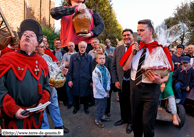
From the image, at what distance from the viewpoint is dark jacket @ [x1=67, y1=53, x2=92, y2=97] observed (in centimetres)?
386

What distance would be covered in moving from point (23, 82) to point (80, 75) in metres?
2.37

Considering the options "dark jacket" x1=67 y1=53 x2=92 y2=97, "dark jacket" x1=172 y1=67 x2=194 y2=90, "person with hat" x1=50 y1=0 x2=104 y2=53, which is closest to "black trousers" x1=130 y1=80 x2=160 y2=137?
"dark jacket" x1=67 y1=53 x2=92 y2=97

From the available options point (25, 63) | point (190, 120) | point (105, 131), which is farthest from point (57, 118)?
point (190, 120)

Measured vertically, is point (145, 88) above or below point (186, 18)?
below

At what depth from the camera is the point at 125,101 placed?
3.24 m

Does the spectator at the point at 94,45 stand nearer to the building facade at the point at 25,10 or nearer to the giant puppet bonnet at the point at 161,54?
the giant puppet bonnet at the point at 161,54

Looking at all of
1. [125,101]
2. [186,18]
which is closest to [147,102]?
[125,101]

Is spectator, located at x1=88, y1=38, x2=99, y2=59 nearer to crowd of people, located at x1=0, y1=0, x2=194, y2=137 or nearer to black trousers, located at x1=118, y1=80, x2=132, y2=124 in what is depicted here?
crowd of people, located at x1=0, y1=0, x2=194, y2=137

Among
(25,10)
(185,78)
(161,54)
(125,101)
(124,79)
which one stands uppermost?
(25,10)

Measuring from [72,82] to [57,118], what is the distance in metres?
1.33

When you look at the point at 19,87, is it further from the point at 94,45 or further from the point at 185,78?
the point at 185,78

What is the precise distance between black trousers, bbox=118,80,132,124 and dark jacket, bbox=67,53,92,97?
43.3 inches

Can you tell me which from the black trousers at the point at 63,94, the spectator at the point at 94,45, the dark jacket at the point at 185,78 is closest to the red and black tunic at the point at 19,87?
the spectator at the point at 94,45

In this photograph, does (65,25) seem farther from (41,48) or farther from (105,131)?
(105,131)
